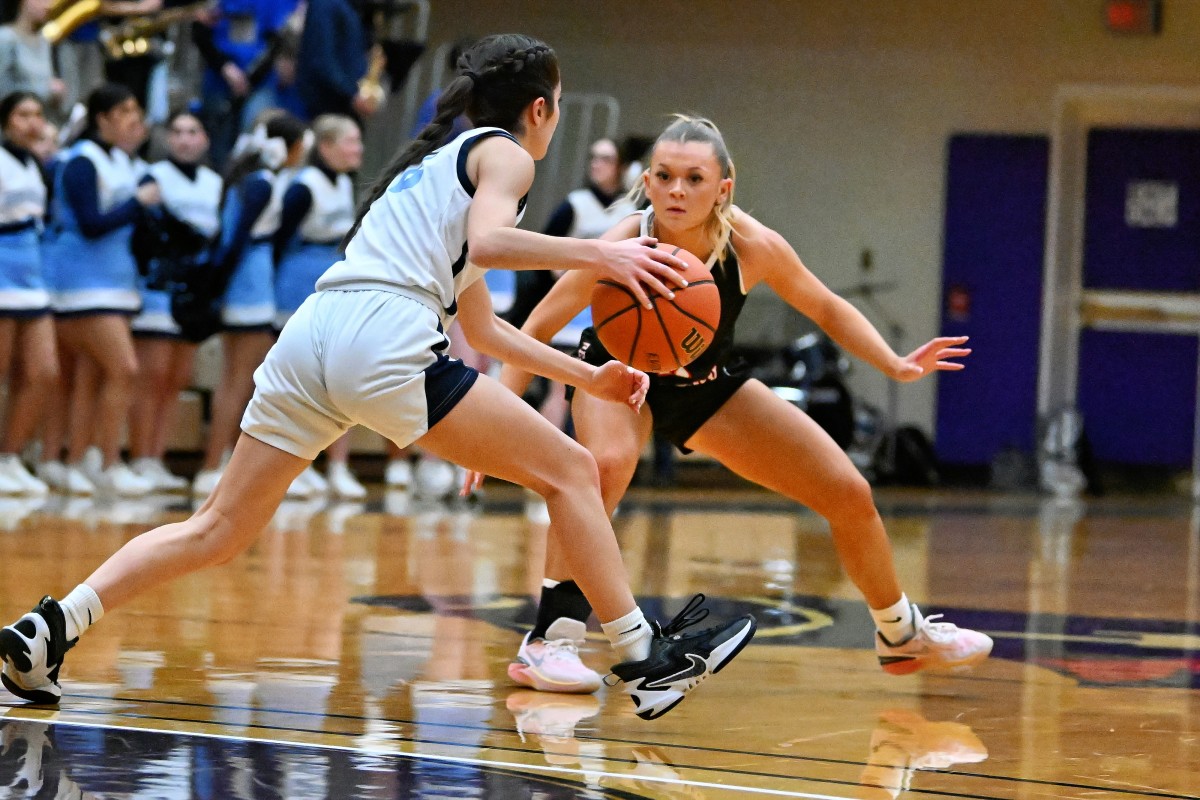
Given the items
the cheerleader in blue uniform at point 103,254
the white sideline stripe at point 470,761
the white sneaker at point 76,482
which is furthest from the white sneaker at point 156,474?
the white sideline stripe at point 470,761

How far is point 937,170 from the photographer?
1491 cm

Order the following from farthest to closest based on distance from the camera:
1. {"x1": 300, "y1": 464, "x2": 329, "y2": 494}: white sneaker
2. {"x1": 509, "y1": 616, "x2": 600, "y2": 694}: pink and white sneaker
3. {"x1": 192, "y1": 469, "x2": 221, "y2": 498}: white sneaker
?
{"x1": 300, "y1": 464, "x2": 329, "y2": 494}: white sneaker < {"x1": 192, "y1": 469, "x2": 221, "y2": 498}: white sneaker < {"x1": 509, "y1": 616, "x2": 600, "y2": 694}: pink and white sneaker

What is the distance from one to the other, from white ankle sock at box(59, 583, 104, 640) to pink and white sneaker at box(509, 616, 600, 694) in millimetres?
1124

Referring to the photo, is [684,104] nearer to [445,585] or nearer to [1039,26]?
[1039,26]

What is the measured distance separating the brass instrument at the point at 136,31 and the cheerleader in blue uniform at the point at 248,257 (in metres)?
1.83

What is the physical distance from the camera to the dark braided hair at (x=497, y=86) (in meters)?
3.89

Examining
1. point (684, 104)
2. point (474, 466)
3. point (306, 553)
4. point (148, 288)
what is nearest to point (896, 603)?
point (474, 466)

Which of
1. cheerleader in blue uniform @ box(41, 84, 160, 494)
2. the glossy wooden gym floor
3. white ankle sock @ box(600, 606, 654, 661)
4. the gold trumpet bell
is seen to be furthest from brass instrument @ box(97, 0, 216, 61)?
white ankle sock @ box(600, 606, 654, 661)

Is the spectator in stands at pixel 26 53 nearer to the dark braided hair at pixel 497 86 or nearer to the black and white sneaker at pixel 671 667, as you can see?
the dark braided hair at pixel 497 86

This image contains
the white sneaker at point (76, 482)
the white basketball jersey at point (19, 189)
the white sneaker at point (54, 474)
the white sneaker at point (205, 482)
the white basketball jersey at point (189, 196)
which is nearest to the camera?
the white basketball jersey at point (19, 189)

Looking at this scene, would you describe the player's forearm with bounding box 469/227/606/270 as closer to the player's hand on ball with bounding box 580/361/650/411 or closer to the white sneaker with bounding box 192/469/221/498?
the player's hand on ball with bounding box 580/361/650/411

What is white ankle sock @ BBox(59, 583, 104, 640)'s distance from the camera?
151 inches

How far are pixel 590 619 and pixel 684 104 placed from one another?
9.61 m

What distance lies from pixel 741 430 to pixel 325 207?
235 inches
